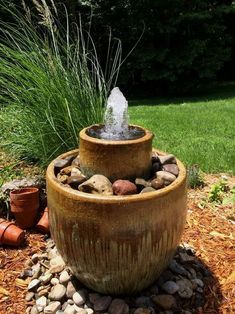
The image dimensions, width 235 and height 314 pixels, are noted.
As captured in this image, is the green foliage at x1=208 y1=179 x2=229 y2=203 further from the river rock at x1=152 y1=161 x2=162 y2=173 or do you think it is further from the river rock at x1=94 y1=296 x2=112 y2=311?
the river rock at x1=94 y1=296 x2=112 y2=311

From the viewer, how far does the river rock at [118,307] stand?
2.40m

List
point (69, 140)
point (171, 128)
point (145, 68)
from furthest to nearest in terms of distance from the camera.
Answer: point (145, 68), point (171, 128), point (69, 140)

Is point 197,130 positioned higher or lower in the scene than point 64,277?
lower

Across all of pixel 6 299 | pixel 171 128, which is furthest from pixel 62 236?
pixel 171 128

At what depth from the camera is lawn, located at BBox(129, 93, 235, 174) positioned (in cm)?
484

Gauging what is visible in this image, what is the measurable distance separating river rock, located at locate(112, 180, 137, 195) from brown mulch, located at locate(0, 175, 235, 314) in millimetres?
862

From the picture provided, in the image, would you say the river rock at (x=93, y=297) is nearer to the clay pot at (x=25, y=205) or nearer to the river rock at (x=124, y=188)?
the river rock at (x=124, y=188)

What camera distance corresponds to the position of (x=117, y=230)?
212cm

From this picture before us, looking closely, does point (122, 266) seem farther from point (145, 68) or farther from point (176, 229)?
point (145, 68)

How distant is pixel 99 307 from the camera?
2441 millimetres

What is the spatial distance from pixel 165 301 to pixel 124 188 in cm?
74

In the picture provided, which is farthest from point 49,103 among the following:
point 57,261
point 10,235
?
point 57,261

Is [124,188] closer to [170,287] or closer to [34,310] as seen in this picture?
[170,287]

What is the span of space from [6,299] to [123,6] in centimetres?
1071
